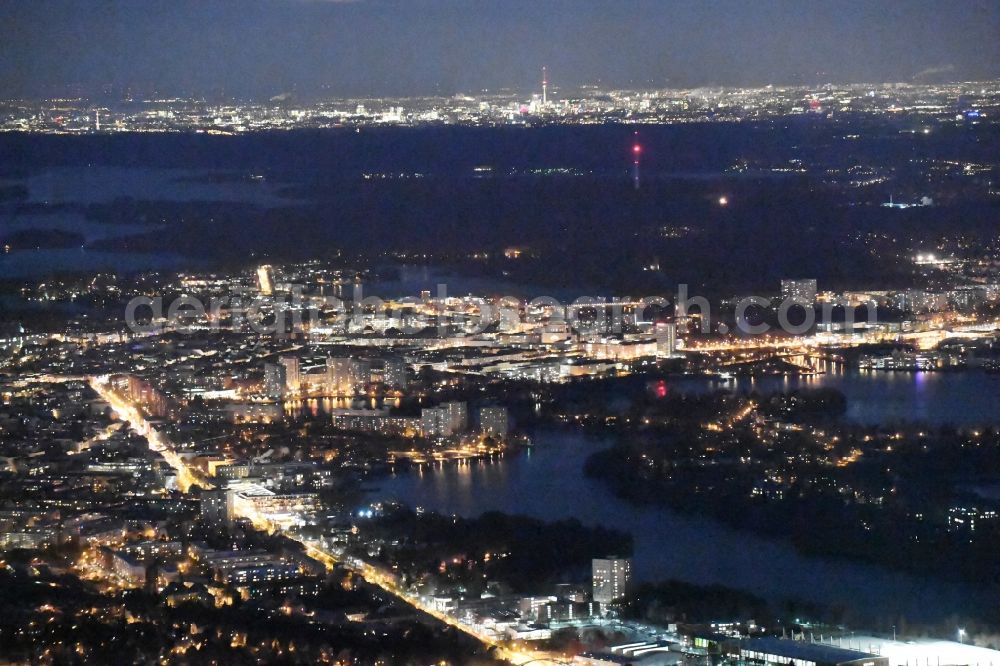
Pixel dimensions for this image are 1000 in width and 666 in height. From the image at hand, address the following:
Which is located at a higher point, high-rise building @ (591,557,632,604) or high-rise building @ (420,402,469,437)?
high-rise building @ (420,402,469,437)

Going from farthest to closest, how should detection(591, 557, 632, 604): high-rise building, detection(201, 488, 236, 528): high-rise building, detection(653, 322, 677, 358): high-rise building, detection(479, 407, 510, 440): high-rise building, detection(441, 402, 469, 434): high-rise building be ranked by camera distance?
1. detection(653, 322, 677, 358): high-rise building
2. detection(441, 402, 469, 434): high-rise building
3. detection(479, 407, 510, 440): high-rise building
4. detection(201, 488, 236, 528): high-rise building
5. detection(591, 557, 632, 604): high-rise building

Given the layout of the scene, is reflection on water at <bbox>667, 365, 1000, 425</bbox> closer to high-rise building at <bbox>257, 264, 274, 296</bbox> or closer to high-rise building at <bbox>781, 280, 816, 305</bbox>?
high-rise building at <bbox>781, 280, 816, 305</bbox>

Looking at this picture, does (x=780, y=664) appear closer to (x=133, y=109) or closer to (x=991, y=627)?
(x=991, y=627)

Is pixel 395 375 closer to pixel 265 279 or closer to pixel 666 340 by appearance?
pixel 666 340

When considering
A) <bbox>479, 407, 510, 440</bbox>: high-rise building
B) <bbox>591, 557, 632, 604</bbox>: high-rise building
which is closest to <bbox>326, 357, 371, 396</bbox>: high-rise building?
<bbox>479, 407, 510, 440</bbox>: high-rise building

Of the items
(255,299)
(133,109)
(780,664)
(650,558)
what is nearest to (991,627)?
(780,664)

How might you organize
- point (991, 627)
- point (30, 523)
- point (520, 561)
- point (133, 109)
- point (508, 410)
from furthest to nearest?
1. point (133, 109)
2. point (508, 410)
3. point (30, 523)
4. point (520, 561)
5. point (991, 627)
